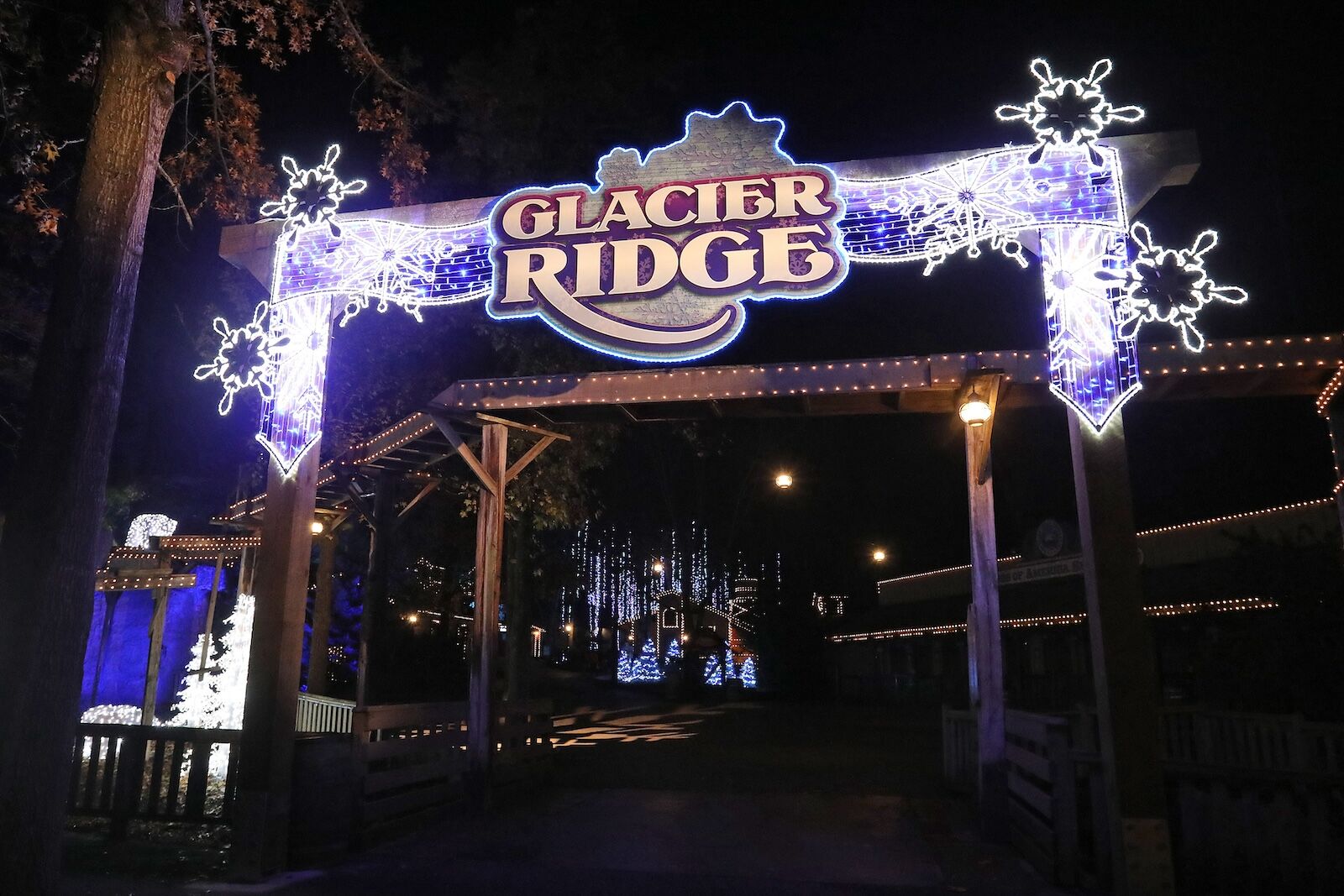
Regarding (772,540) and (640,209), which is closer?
(640,209)

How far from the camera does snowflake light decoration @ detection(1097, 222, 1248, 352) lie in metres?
7.22

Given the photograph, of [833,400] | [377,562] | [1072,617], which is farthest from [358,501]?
[1072,617]

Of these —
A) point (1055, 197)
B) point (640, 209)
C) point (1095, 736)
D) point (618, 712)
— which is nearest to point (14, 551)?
point (640, 209)

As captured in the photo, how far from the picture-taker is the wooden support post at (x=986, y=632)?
8.52m

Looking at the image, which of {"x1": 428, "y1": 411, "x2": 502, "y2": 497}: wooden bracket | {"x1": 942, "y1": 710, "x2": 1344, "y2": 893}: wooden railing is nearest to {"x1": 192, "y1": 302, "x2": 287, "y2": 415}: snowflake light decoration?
{"x1": 428, "y1": 411, "x2": 502, "y2": 497}: wooden bracket

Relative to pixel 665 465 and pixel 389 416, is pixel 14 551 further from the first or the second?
pixel 665 465

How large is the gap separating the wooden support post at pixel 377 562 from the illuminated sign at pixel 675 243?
4905mm

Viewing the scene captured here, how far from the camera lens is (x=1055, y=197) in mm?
7773

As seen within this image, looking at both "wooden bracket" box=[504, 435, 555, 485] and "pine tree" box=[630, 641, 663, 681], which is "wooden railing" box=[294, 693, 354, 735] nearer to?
"wooden bracket" box=[504, 435, 555, 485]

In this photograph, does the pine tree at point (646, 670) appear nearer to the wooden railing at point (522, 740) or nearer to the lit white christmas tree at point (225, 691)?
the lit white christmas tree at point (225, 691)

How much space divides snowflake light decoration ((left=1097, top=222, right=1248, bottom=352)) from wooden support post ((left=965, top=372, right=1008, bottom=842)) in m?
1.34

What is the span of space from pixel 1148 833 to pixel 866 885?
1.91 meters

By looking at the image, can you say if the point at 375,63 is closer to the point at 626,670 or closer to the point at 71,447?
the point at 71,447

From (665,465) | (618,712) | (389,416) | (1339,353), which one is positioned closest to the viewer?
(1339,353)
